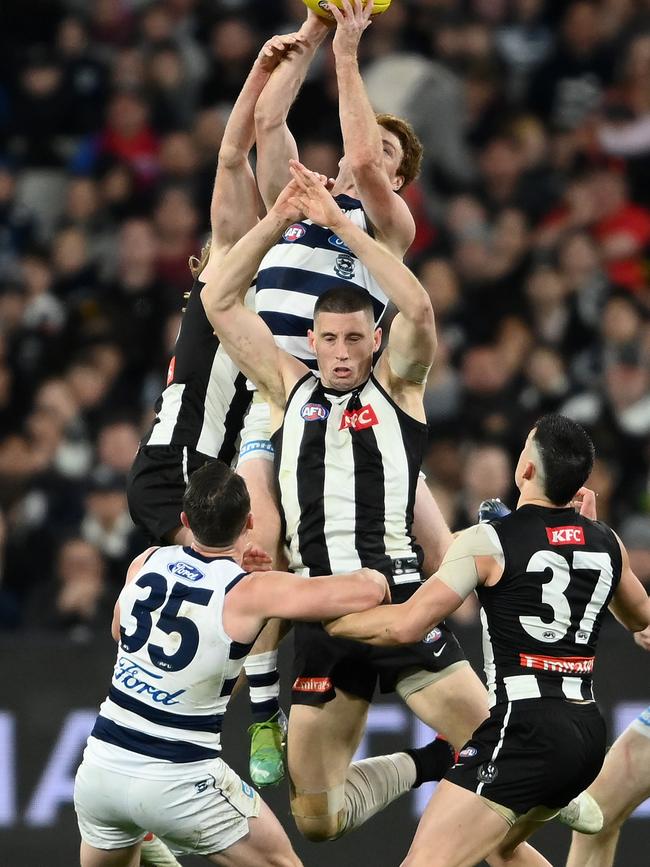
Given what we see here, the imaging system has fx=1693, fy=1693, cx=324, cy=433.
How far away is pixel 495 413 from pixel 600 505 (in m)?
1.00

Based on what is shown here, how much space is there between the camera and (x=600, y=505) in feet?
29.2

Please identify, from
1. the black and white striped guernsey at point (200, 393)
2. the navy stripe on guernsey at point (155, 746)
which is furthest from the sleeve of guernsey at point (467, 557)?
the black and white striped guernsey at point (200, 393)

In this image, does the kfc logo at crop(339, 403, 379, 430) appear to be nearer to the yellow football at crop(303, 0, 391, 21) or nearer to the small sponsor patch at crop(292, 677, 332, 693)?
the small sponsor patch at crop(292, 677, 332, 693)

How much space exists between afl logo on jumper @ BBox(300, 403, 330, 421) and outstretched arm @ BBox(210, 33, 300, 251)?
77 centimetres

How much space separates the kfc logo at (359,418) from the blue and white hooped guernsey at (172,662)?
717 mm

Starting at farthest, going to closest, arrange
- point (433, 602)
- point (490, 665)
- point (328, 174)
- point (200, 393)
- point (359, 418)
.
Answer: point (328, 174), point (200, 393), point (359, 418), point (490, 665), point (433, 602)

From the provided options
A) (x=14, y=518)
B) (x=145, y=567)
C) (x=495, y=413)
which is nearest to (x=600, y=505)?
(x=495, y=413)

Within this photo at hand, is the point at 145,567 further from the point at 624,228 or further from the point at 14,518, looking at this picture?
the point at 624,228

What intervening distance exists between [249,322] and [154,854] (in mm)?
2091

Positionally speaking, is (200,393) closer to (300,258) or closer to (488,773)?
(300,258)

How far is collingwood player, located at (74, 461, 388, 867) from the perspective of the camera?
5.53 metres

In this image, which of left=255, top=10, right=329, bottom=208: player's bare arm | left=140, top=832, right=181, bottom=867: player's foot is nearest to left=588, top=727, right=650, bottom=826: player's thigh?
left=140, top=832, right=181, bottom=867: player's foot

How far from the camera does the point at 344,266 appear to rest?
6449mm

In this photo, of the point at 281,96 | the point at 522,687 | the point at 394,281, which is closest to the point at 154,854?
the point at 522,687
